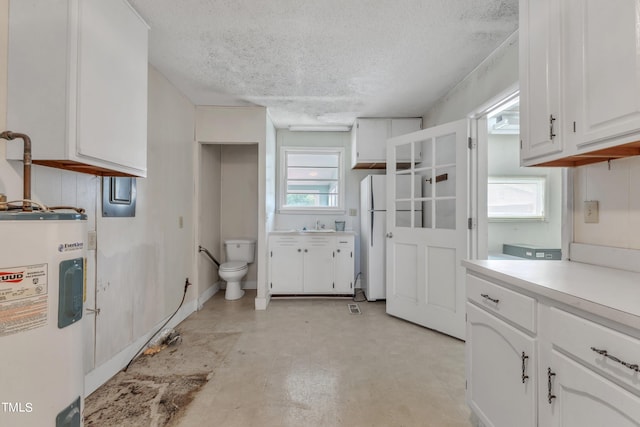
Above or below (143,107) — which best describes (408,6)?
above

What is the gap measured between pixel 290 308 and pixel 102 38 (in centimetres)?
292

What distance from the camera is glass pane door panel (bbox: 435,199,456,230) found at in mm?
2552

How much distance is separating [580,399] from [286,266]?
9.87 ft

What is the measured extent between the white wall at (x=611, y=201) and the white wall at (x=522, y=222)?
2561 mm

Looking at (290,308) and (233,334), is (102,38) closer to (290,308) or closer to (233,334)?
(233,334)

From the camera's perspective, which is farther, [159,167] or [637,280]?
[159,167]

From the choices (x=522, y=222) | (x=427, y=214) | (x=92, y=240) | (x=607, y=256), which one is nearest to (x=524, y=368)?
(x=607, y=256)


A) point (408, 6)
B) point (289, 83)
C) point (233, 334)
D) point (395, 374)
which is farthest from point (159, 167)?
point (395, 374)

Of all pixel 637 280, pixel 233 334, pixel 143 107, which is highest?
pixel 143 107

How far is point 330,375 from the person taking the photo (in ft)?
6.34

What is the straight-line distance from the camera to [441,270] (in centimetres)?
261

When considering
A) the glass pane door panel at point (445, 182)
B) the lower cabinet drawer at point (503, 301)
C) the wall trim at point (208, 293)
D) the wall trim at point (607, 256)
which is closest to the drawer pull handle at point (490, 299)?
the lower cabinet drawer at point (503, 301)

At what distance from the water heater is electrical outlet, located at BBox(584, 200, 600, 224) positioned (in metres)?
2.36

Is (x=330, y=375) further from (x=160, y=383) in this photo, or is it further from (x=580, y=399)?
(x=580, y=399)
